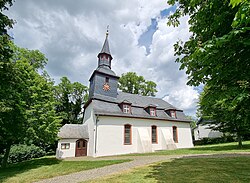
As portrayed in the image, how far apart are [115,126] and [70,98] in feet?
58.4

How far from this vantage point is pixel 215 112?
17266 mm

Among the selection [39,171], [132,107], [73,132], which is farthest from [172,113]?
[39,171]

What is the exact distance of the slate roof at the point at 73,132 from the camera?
17.8 m

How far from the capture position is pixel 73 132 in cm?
1853

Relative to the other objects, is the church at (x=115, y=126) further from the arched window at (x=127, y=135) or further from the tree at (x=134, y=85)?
the tree at (x=134, y=85)

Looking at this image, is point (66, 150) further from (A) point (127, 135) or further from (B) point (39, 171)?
(B) point (39, 171)

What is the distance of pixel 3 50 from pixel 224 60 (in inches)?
441

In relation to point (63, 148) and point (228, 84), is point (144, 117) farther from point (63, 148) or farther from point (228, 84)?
point (228, 84)

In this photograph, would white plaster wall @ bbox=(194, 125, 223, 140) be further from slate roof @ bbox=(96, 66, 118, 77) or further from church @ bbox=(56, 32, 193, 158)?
slate roof @ bbox=(96, 66, 118, 77)

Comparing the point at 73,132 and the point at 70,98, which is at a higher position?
the point at 70,98

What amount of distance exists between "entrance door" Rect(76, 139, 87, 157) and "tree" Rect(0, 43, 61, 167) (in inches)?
210

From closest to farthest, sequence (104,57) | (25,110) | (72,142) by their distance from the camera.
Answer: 1. (25,110)
2. (72,142)
3. (104,57)

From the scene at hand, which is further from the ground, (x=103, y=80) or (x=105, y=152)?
(x=103, y=80)

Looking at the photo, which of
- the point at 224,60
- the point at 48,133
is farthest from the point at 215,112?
the point at 48,133
